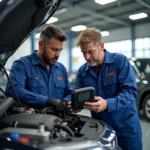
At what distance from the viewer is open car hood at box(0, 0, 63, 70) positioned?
1280 mm

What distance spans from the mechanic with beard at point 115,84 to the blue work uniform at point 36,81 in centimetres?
31

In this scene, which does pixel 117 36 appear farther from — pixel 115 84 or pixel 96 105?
pixel 96 105

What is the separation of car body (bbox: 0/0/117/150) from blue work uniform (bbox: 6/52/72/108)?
12 cm

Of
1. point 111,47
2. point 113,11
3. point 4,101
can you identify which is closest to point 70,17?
point 113,11

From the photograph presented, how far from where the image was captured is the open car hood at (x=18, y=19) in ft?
4.20

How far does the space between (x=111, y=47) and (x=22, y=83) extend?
14.3 m

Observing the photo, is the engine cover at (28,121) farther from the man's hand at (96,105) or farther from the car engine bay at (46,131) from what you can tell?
the man's hand at (96,105)

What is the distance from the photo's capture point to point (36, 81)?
1972mm

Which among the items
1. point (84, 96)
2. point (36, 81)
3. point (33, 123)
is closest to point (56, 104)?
point (84, 96)

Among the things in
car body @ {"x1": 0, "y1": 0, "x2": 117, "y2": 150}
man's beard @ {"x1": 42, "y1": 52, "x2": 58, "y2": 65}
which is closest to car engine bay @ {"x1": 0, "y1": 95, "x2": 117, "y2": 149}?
car body @ {"x1": 0, "y1": 0, "x2": 117, "y2": 150}

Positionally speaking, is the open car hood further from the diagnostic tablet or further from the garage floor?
the garage floor

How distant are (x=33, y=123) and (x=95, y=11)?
9533mm

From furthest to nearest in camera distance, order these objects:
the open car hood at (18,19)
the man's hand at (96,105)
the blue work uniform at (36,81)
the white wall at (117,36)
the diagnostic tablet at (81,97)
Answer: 1. the white wall at (117,36)
2. the blue work uniform at (36,81)
3. the man's hand at (96,105)
4. the diagnostic tablet at (81,97)
5. the open car hood at (18,19)

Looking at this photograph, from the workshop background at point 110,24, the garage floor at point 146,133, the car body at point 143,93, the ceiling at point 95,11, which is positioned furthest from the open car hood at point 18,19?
the ceiling at point 95,11
